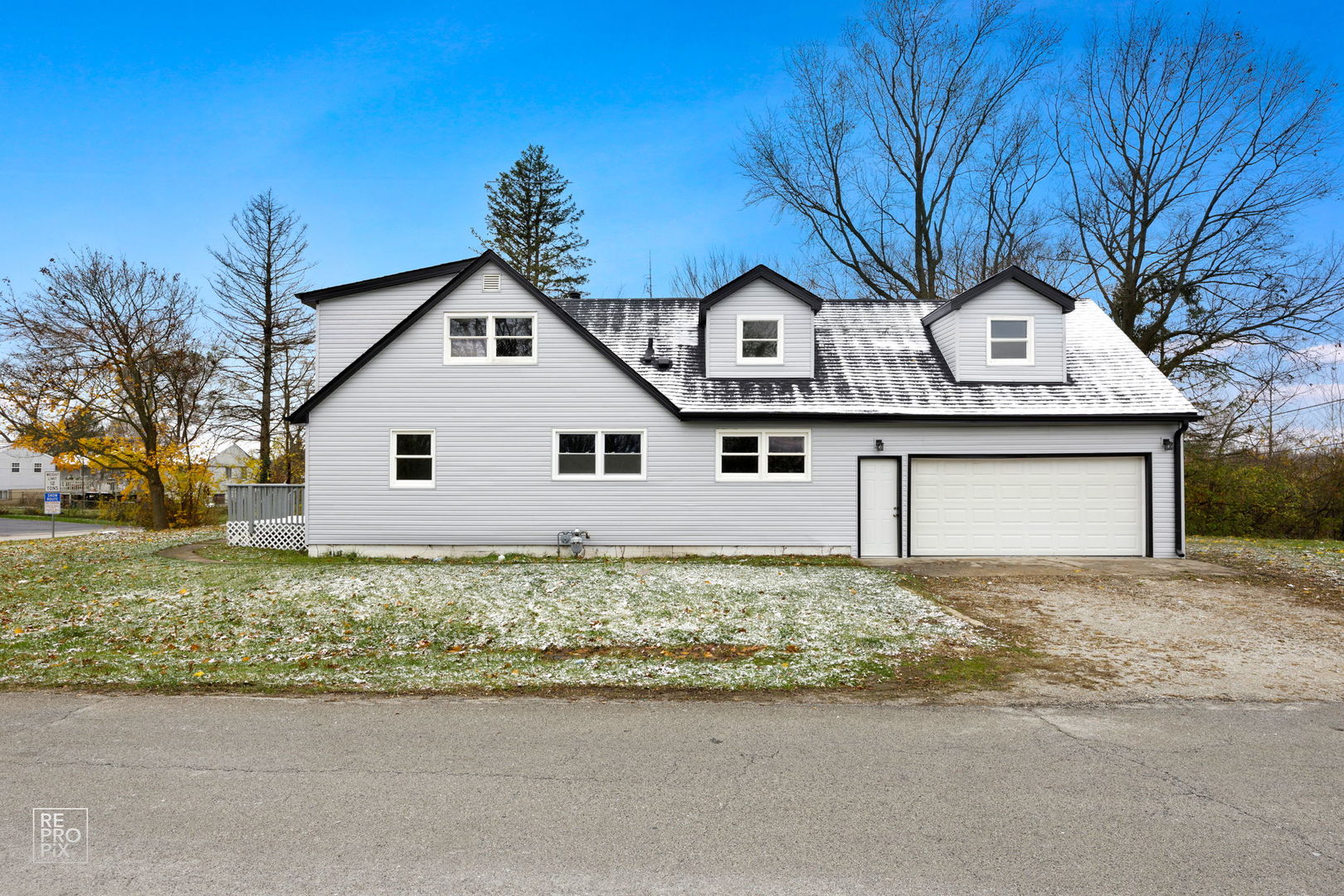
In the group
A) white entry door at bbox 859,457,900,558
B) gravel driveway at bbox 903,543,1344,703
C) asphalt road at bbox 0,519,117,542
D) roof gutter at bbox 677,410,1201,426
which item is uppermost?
roof gutter at bbox 677,410,1201,426

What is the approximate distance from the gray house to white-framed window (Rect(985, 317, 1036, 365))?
3.69 feet

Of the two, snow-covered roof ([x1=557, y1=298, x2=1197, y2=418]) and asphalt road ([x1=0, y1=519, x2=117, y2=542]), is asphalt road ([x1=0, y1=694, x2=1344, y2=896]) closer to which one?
snow-covered roof ([x1=557, y1=298, x2=1197, y2=418])

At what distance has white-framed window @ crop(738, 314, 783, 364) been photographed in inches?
617

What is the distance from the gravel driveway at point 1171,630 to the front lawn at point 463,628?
104 cm

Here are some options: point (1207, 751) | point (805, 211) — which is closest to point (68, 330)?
point (805, 211)

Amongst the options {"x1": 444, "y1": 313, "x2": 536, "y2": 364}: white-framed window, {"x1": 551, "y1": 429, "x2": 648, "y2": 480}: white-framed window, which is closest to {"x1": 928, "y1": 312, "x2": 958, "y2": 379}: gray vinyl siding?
{"x1": 551, "y1": 429, "x2": 648, "y2": 480}: white-framed window

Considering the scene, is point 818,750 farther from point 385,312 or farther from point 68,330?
point 68,330

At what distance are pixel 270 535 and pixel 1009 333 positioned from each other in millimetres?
18305

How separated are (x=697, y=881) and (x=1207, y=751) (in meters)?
3.91

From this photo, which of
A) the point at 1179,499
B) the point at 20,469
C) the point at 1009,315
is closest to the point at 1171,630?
the point at 1179,499

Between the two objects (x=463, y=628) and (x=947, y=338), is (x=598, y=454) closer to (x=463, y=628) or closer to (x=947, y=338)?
(x=463, y=628)

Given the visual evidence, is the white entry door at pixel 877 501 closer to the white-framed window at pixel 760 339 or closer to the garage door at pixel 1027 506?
the garage door at pixel 1027 506

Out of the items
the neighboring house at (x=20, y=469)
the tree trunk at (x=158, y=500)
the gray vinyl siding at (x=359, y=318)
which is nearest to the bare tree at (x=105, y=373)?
the tree trunk at (x=158, y=500)

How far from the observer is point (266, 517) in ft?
57.2
